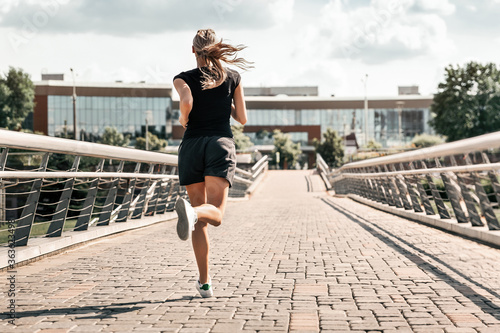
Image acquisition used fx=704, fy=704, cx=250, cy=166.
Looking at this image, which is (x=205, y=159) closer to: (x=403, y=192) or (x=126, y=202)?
(x=126, y=202)

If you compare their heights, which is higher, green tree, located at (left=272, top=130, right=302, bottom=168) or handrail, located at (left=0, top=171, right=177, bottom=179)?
green tree, located at (left=272, top=130, right=302, bottom=168)

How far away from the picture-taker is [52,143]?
6566mm

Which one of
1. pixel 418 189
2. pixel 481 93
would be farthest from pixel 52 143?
pixel 481 93

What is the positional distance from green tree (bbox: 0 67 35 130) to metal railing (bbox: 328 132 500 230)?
199 feet

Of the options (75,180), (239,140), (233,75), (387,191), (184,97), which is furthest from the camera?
(239,140)

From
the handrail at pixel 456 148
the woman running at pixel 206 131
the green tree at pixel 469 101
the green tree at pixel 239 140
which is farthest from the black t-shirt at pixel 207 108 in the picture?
→ the green tree at pixel 239 140

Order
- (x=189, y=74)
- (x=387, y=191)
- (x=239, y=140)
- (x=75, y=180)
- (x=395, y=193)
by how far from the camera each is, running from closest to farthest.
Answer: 1. (x=189, y=74)
2. (x=75, y=180)
3. (x=395, y=193)
4. (x=387, y=191)
5. (x=239, y=140)

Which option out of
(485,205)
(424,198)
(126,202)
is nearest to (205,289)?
(485,205)

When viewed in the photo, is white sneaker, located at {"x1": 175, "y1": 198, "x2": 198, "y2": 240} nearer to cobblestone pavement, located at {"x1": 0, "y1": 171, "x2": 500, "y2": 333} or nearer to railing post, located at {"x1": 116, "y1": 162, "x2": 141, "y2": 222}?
cobblestone pavement, located at {"x1": 0, "y1": 171, "x2": 500, "y2": 333}

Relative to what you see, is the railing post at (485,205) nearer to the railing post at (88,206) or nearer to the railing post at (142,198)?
the railing post at (88,206)

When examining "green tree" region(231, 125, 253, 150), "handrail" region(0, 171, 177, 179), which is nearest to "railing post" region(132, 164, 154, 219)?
"handrail" region(0, 171, 177, 179)

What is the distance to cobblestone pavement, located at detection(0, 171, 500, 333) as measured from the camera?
13.3 feet

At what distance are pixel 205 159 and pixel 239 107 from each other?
0.50 metres

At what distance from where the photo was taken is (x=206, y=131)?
4.83 m
